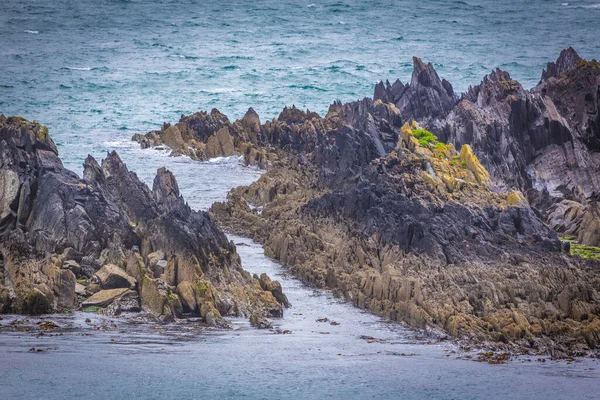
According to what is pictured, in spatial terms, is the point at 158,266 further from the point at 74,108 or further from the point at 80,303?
the point at 74,108

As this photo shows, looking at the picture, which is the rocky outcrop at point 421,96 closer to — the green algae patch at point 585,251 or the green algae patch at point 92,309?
the green algae patch at point 585,251

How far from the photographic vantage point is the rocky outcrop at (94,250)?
23000mm

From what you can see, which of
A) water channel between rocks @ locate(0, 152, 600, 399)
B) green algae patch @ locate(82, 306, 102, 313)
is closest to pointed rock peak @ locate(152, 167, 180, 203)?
green algae patch @ locate(82, 306, 102, 313)

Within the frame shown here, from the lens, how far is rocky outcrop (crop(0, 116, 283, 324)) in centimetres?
2300

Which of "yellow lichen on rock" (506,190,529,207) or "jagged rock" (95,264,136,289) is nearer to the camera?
Answer: "jagged rock" (95,264,136,289)

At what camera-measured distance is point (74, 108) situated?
57.8m

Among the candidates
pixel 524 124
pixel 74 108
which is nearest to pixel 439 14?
pixel 74 108

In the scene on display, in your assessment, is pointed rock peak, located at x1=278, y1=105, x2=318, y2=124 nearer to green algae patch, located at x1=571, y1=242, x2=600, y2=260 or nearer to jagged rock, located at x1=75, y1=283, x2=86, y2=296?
green algae patch, located at x1=571, y1=242, x2=600, y2=260

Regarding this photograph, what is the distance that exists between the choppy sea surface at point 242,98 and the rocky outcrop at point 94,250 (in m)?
1.08

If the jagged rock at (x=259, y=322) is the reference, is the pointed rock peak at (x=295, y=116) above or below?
above

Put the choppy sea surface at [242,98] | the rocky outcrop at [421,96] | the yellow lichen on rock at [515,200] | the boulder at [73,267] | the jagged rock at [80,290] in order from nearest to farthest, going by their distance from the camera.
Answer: the choppy sea surface at [242,98], the jagged rock at [80,290], the boulder at [73,267], the yellow lichen on rock at [515,200], the rocky outcrop at [421,96]

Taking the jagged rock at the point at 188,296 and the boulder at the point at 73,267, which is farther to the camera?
the boulder at the point at 73,267

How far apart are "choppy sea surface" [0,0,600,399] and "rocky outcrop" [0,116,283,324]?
42.6 inches

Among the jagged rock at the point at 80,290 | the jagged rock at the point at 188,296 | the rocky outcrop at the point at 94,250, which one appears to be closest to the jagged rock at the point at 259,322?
the rocky outcrop at the point at 94,250
